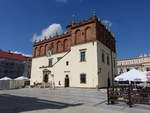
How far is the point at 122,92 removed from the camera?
9.12 metres

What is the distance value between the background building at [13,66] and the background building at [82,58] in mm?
14781

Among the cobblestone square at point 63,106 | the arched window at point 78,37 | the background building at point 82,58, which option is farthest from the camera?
the arched window at point 78,37

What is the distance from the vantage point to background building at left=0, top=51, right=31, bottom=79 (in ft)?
143

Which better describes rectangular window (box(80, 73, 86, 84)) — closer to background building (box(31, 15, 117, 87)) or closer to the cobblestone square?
background building (box(31, 15, 117, 87))

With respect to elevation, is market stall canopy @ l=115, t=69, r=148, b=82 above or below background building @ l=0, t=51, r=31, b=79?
below

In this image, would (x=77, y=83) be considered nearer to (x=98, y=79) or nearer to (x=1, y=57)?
(x=98, y=79)

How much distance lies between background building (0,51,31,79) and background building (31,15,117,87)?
14781 mm

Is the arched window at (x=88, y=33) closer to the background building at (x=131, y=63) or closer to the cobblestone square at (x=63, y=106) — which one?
the cobblestone square at (x=63, y=106)

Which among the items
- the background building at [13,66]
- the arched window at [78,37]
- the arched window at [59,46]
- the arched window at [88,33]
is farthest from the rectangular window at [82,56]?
the background building at [13,66]

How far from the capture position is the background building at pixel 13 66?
43.7m

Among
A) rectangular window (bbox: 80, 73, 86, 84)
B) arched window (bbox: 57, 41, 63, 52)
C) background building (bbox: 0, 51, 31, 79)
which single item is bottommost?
rectangular window (bbox: 80, 73, 86, 84)

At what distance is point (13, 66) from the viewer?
46438mm

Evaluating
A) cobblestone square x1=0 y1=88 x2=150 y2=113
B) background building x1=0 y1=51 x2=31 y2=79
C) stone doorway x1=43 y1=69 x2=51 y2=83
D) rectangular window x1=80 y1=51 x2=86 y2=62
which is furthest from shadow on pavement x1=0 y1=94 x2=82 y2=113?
background building x1=0 y1=51 x2=31 y2=79

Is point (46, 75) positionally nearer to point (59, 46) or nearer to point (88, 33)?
point (59, 46)
